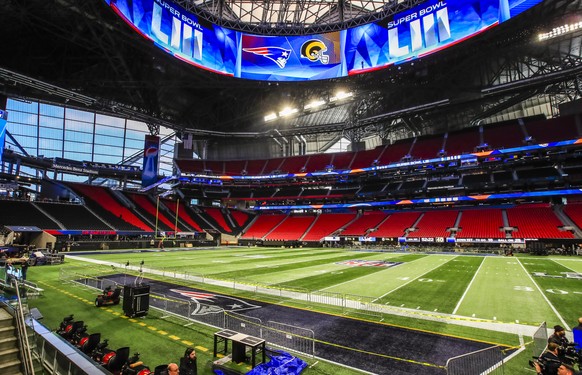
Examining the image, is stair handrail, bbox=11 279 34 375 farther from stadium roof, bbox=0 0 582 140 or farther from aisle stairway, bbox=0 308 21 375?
stadium roof, bbox=0 0 582 140

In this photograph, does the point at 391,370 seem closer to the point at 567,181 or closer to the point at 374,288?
the point at 374,288

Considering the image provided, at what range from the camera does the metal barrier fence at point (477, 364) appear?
25.4 ft

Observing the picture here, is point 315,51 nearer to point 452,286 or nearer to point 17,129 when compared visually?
point 452,286

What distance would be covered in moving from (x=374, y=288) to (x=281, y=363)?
11982 mm

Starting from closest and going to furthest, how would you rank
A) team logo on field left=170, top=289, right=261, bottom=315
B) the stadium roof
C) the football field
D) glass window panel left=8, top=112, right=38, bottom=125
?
1. team logo on field left=170, top=289, right=261, bottom=315
2. the football field
3. the stadium roof
4. glass window panel left=8, top=112, right=38, bottom=125

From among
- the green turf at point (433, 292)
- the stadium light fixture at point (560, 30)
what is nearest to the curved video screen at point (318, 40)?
the stadium light fixture at point (560, 30)

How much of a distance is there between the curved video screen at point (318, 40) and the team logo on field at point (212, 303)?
99.7ft

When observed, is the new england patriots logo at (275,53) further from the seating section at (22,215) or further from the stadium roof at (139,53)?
the seating section at (22,215)

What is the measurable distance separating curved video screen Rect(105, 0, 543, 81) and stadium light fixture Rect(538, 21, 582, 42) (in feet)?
39.7

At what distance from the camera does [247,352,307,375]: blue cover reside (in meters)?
7.23

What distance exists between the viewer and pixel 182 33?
41250mm

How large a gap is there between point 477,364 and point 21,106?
6511 cm

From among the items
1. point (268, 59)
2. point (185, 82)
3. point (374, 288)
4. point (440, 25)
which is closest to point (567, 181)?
point (440, 25)

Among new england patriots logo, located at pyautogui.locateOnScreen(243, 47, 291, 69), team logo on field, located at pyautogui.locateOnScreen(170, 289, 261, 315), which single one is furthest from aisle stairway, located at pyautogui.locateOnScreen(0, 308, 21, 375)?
new england patriots logo, located at pyautogui.locateOnScreen(243, 47, 291, 69)
